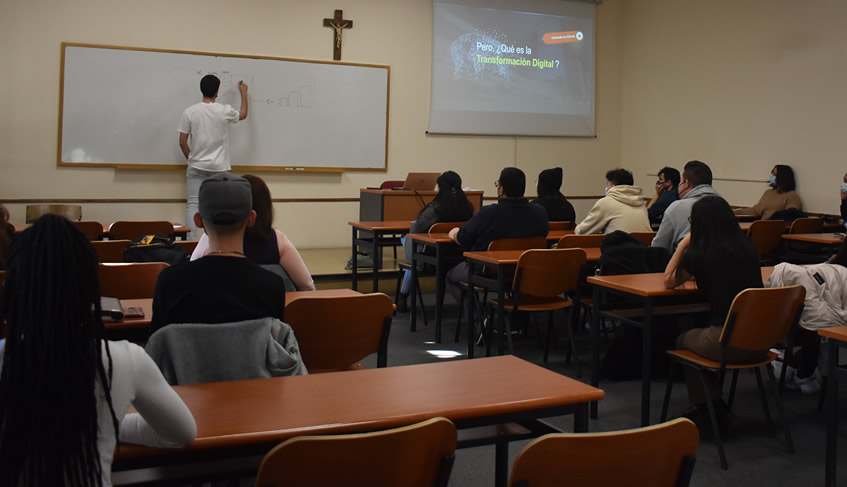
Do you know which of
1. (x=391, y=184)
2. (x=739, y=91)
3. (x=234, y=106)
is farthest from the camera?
(x=739, y=91)

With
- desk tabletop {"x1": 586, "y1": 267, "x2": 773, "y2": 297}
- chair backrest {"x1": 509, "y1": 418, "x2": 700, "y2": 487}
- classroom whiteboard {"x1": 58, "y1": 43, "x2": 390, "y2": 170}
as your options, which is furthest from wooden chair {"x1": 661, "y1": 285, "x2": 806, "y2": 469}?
classroom whiteboard {"x1": 58, "y1": 43, "x2": 390, "y2": 170}

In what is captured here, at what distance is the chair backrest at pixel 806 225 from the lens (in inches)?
249

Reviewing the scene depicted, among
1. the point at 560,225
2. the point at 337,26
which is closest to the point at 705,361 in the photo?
the point at 560,225

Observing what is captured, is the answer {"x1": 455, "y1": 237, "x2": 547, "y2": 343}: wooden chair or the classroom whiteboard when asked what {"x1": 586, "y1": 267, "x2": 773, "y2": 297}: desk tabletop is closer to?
{"x1": 455, "y1": 237, "x2": 547, "y2": 343}: wooden chair

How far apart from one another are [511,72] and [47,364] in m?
8.45

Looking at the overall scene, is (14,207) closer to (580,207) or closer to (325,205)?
(325,205)

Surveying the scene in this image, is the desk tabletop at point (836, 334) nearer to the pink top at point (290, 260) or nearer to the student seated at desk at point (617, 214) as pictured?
the pink top at point (290, 260)

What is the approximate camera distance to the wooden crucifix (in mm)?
8133

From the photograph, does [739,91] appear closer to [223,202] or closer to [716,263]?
[716,263]

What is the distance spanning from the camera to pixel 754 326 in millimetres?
3162

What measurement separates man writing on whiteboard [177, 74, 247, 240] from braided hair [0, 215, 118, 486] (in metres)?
6.01

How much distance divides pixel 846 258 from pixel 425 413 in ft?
9.42

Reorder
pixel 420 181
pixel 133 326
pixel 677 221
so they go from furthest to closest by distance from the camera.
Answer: pixel 420 181
pixel 677 221
pixel 133 326

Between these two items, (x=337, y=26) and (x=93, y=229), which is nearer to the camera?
(x=93, y=229)
